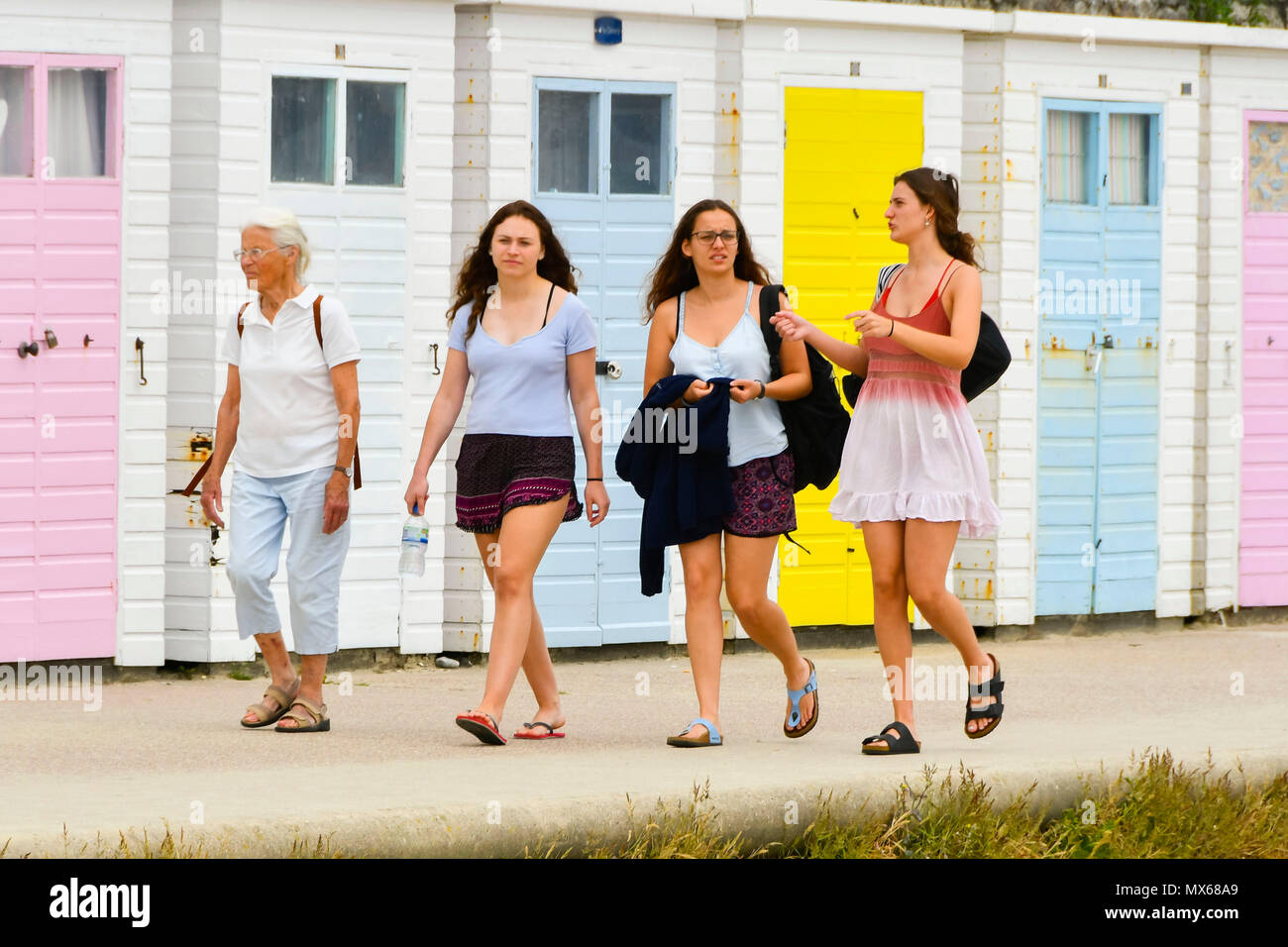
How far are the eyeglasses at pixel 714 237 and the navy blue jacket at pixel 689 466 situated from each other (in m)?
0.49

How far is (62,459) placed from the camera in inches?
405

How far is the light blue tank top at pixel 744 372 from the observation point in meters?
7.93

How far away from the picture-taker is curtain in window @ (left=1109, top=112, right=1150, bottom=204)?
12891 mm

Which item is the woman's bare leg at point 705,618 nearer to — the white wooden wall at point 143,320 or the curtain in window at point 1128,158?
the white wooden wall at point 143,320

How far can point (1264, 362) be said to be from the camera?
1330 centimetres

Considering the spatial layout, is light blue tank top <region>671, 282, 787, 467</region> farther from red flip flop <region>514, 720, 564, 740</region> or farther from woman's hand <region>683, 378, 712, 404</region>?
red flip flop <region>514, 720, 564, 740</region>

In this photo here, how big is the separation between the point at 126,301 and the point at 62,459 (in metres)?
0.82

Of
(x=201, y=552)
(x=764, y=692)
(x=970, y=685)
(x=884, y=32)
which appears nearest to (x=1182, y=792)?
(x=970, y=685)

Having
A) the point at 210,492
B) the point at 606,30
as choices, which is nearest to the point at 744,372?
the point at 210,492

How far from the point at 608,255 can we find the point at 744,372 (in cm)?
369

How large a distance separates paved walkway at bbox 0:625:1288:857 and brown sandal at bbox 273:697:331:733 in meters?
0.09

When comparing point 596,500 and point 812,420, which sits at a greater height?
point 812,420

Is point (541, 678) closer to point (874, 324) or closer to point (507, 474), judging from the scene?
point (507, 474)
